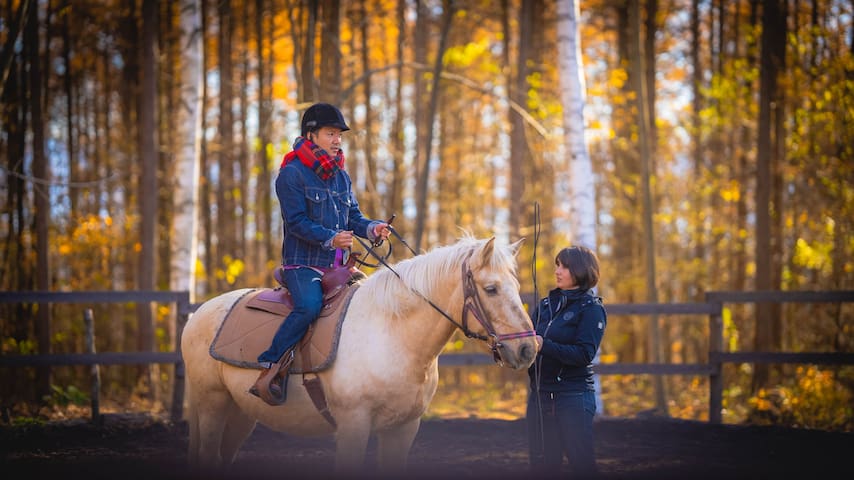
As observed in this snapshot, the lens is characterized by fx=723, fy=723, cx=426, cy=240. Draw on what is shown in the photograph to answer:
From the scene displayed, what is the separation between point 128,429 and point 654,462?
16.5 ft

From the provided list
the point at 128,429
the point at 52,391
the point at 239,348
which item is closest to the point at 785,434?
the point at 239,348

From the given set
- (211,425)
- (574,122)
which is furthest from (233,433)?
(574,122)

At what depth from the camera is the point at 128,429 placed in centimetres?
725

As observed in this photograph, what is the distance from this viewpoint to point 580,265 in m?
4.17

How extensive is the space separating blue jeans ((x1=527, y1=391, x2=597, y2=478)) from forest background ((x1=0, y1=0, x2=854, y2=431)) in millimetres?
3816

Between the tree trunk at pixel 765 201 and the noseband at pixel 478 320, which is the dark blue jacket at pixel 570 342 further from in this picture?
the tree trunk at pixel 765 201

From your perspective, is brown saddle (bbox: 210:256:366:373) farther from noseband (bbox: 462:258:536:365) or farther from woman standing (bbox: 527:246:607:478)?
woman standing (bbox: 527:246:607:478)

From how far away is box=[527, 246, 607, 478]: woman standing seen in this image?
402 cm

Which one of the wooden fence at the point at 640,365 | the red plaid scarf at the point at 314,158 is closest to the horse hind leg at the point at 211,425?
the red plaid scarf at the point at 314,158

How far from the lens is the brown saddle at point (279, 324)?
4227mm

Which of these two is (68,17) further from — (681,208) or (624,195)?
(681,208)

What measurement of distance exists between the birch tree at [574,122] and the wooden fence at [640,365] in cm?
111

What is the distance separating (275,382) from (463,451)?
2.56m

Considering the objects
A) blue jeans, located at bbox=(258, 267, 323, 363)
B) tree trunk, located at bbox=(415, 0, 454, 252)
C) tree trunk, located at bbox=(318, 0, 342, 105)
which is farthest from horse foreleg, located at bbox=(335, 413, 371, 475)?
tree trunk, located at bbox=(318, 0, 342, 105)
